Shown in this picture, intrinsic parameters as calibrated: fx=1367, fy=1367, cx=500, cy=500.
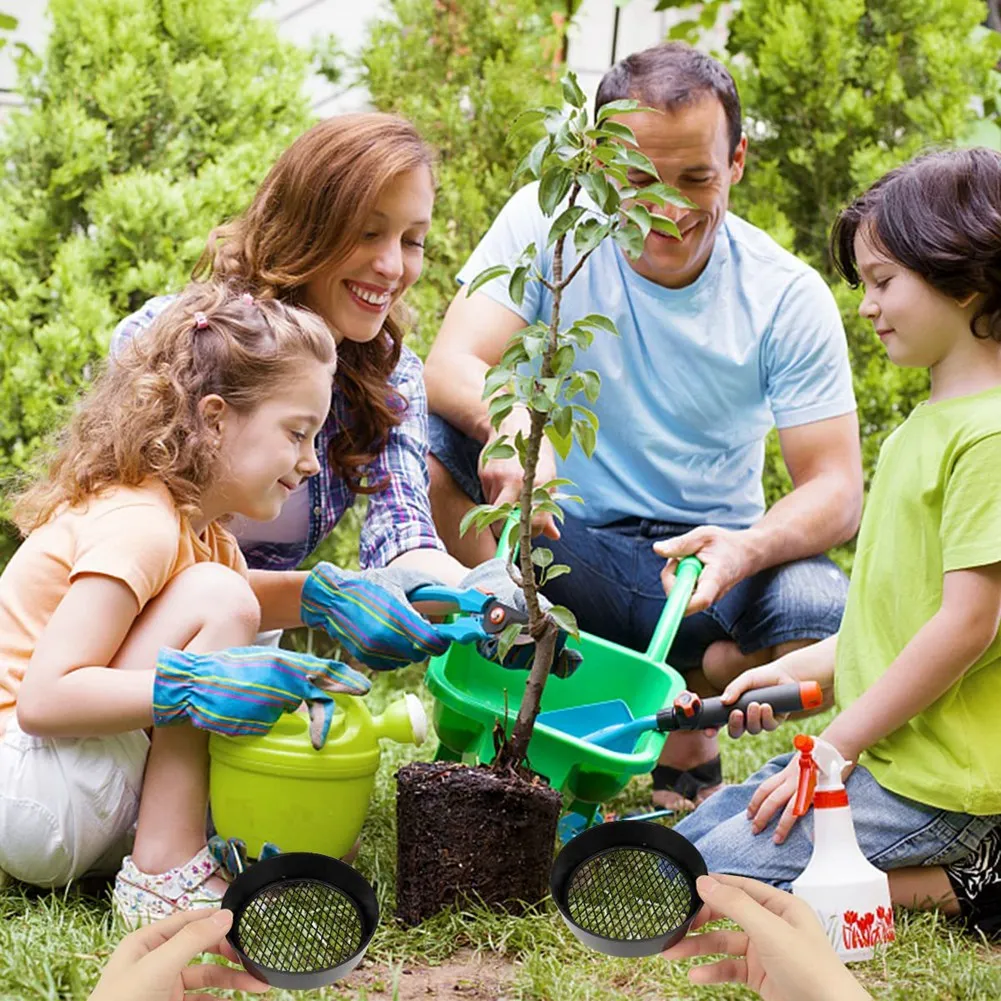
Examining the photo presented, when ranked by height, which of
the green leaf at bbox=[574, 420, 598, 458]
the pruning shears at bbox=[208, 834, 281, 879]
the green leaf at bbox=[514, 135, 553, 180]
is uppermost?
the green leaf at bbox=[514, 135, 553, 180]

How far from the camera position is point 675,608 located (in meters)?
2.19

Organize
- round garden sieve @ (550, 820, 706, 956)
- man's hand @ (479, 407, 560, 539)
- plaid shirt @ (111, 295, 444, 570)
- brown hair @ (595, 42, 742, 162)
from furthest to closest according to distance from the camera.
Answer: brown hair @ (595, 42, 742, 162)
plaid shirt @ (111, 295, 444, 570)
man's hand @ (479, 407, 560, 539)
round garden sieve @ (550, 820, 706, 956)

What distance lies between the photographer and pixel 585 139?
64.9 inches

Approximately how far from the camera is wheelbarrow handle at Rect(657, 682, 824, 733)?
5.92ft

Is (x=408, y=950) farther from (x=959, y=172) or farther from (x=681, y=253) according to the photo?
(x=681, y=253)

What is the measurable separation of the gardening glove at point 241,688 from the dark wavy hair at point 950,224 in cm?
94

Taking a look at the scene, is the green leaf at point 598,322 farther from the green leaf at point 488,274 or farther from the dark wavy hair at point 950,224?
the dark wavy hair at point 950,224

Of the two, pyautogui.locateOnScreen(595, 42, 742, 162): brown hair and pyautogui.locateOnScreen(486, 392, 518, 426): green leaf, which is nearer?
pyautogui.locateOnScreen(486, 392, 518, 426): green leaf

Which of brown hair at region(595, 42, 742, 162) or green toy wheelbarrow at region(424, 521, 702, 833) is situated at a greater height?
brown hair at region(595, 42, 742, 162)

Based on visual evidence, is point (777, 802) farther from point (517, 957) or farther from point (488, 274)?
point (488, 274)

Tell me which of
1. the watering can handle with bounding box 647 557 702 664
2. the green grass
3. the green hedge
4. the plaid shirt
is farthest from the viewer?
the green hedge

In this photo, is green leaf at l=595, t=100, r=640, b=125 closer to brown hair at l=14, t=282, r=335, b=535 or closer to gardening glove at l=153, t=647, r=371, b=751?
brown hair at l=14, t=282, r=335, b=535

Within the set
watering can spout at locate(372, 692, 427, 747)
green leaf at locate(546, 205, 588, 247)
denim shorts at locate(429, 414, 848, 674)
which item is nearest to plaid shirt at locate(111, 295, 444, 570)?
denim shorts at locate(429, 414, 848, 674)

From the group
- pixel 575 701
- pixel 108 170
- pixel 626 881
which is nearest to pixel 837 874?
pixel 626 881
